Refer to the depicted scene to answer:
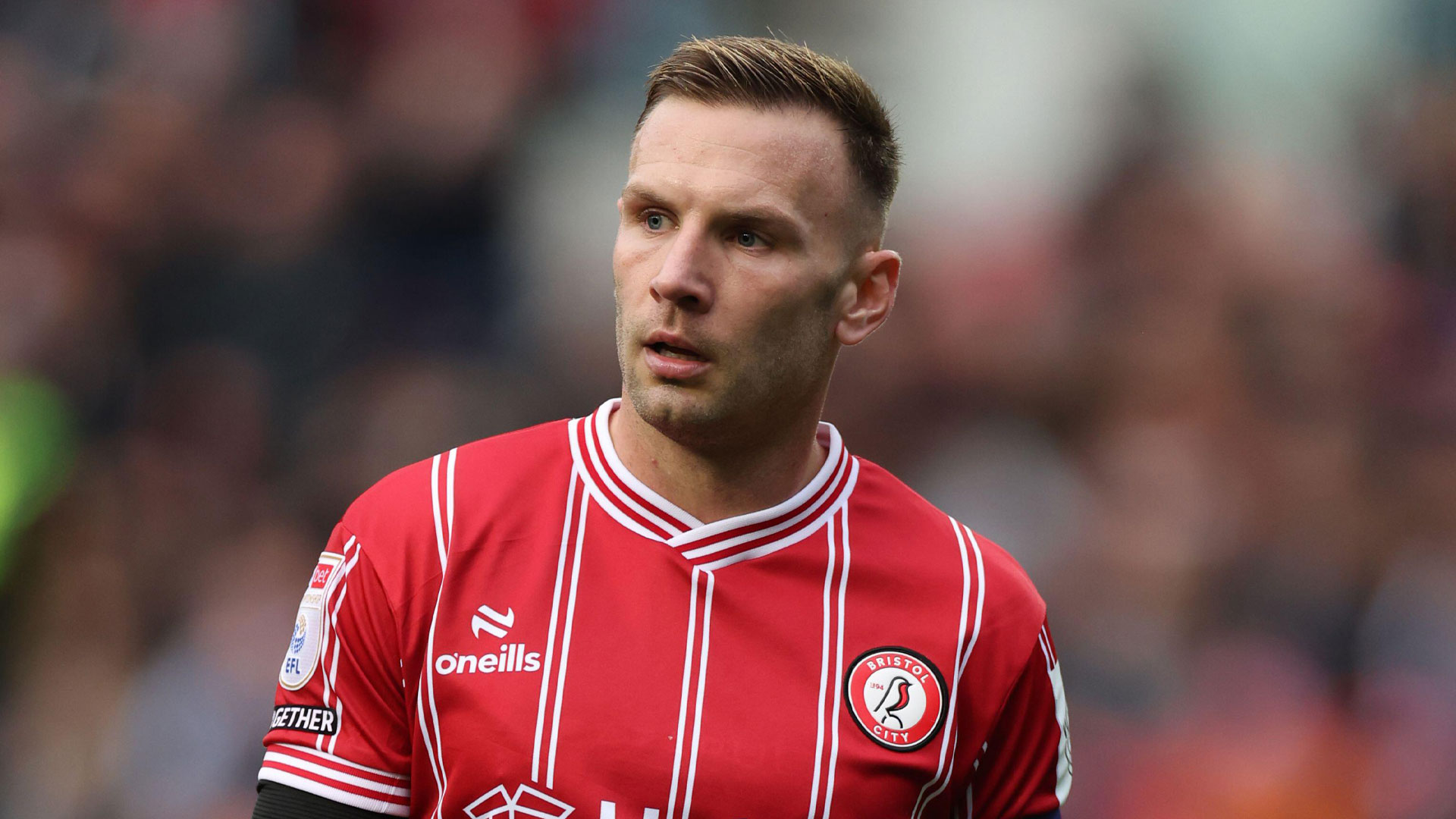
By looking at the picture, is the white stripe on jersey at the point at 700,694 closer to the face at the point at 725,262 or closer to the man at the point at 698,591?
the man at the point at 698,591

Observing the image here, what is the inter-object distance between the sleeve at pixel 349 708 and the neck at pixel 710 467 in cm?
49

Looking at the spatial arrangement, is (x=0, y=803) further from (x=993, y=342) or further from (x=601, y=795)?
(x=993, y=342)

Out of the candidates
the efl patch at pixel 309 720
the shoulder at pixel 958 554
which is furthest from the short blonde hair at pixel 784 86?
the efl patch at pixel 309 720

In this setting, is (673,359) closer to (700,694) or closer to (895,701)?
(700,694)

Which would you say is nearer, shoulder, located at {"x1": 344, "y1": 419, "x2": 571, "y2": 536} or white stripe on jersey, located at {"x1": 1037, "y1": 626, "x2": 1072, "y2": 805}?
shoulder, located at {"x1": 344, "y1": 419, "x2": 571, "y2": 536}

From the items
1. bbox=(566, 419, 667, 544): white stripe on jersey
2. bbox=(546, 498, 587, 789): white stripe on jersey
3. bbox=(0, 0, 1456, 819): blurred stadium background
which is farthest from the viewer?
bbox=(0, 0, 1456, 819): blurred stadium background

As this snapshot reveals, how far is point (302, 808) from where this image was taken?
221 centimetres

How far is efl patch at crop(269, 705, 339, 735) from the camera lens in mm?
2252

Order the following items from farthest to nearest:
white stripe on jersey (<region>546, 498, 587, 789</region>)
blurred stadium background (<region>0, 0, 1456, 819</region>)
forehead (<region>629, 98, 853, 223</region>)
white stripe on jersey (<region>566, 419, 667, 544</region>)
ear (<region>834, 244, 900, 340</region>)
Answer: blurred stadium background (<region>0, 0, 1456, 819</region>), ear (<region>834, 244, 900, 340</region>), white stripe on jersey (<region>566, 419, 667, 544</region>), forehead (<region>629, 98, 853, 223</region>), white stripe on jersey (<region>546, 498, 587, 789</region>)

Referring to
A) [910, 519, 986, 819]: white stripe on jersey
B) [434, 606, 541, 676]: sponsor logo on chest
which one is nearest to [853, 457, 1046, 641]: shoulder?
[910, 519, 986, 819]: white stripe on jersey

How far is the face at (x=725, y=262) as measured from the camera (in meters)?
2.26

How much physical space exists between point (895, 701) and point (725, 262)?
30.7 inches

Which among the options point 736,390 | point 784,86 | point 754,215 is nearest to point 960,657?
point 736,390

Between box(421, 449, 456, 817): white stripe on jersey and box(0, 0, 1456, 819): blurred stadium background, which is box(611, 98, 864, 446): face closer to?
box(421, 449, 456, 817): white stripe on jersey
